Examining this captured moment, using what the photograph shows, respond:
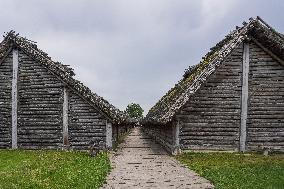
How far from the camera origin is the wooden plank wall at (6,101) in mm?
24328

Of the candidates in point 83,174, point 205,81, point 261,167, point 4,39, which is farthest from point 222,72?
point 4,39

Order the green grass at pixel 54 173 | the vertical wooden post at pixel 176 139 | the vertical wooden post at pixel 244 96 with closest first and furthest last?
1. the green grass at pixel 54 173
2. the vertical wooden post at pixel 176 139
3. the vertical wooden post at pixel 244 96

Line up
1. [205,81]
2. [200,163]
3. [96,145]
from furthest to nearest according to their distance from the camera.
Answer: [96,145] → [205,81] → [200,163]

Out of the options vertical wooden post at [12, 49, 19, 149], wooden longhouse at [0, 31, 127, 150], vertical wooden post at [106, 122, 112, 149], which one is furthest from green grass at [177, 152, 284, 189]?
vertical wooden post at [12, 49, 19, 149]

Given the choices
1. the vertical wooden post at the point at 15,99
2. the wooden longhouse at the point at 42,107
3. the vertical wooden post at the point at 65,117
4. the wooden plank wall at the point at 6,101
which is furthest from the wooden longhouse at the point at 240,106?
the wooden plank wall at the point at 6,101

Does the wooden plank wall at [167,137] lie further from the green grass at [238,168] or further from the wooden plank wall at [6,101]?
the wooden plank wall at [6,101]

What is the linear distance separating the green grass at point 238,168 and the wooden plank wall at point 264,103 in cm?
100

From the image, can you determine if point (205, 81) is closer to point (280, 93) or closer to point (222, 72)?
point (222, 72)

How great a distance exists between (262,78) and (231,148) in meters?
3.70

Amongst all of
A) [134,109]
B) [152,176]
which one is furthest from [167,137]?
[134,109]

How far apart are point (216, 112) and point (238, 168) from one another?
558cm

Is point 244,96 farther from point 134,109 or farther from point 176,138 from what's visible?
point 134,109

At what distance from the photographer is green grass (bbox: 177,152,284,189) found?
13336 mm

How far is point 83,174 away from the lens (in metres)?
14.8
